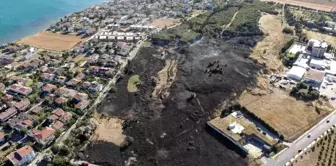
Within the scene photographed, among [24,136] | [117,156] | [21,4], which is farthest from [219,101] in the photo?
[21,4]

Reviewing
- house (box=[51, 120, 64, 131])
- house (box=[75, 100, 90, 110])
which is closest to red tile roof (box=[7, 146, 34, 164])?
house (box=[51, 120, 64, 131])

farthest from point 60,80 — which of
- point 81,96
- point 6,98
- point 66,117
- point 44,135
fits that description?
point 44,135

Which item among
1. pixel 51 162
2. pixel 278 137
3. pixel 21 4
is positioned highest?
pixel 21 4

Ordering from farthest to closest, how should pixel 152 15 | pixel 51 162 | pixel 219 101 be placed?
pixel 152 15
pixel 219 101
pixel 51 162

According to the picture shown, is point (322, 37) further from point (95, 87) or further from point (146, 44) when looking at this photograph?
point (95, 87)

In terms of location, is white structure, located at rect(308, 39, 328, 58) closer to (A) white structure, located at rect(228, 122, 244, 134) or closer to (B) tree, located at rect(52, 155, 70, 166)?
(A) white structure, located at rect(228, 122, 244, 134)

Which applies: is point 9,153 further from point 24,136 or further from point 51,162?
point 51,162
